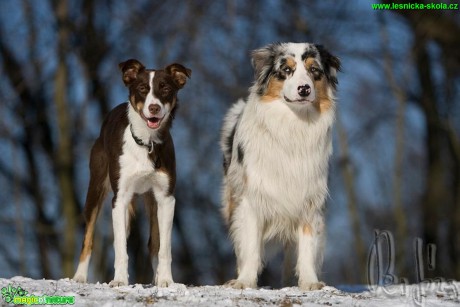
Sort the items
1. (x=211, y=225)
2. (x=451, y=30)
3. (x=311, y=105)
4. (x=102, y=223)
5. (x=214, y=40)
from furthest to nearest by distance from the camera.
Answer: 1. (x=211, y=225)
2. (x=214, y=40)
3. (x=102, y=223)
4. (x=451, y=30)
5. (x=311, y=105)

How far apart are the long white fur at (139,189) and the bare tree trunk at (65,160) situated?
33.7 feet

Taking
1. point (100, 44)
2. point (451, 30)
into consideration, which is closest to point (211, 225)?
point (100, 44)

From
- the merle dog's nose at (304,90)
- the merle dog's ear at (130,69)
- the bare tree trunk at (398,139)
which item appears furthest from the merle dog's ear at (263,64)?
the bare tree trunk at (398,139)

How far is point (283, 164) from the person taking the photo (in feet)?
29.1

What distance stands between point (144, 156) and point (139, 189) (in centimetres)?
38

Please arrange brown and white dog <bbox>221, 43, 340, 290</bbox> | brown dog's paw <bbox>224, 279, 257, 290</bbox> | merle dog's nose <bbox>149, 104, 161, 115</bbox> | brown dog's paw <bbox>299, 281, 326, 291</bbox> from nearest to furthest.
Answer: merle dog's nose <bbox>149, 104, 161, 115</bbox>
brown dog's paw <bbox>299, 281, 326, 291</bbox>
brown dog's paw <bbox>224, 279, 257, 290</bbox>
brown and white dog <bbox>221, 43, 340, 290</bbox>

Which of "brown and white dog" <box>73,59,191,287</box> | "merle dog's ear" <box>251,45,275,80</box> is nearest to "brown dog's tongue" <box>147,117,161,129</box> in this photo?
"brown and white dog" <box>73,59,191,287</box>

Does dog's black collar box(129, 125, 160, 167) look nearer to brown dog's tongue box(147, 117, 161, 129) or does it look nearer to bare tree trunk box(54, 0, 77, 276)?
brown dog's tongue box(147, 117, 161, 129)

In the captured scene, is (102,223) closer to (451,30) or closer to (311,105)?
(451,30)

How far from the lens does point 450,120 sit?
65.6 ft

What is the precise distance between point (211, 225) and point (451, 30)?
9481 mm

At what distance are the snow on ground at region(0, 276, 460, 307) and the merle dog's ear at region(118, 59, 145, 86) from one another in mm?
2183

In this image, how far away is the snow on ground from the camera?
21.3 feet

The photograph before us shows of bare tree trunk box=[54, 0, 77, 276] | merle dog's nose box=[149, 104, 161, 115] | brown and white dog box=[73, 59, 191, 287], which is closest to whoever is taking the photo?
merle dog's nose box=[149, 104, 161, 115]
